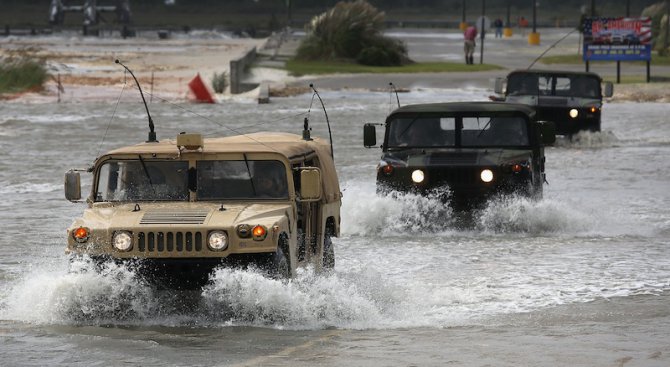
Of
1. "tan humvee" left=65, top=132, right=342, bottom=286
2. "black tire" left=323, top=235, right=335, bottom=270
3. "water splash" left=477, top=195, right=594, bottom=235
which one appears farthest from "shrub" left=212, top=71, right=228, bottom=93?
"tan humvee" left=65, top=132, right=342, bottom=286

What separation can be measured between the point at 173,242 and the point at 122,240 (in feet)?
1.19

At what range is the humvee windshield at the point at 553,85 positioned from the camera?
2942 cm

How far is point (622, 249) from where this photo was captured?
17094mm

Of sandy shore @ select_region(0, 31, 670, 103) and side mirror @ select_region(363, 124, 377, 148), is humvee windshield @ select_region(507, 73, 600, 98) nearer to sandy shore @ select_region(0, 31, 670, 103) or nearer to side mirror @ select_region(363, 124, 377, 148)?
sandy shore @ select_region(0, 31, 670, 103)

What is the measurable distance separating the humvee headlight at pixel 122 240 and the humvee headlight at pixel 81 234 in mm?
221

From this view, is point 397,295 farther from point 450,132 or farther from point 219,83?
point 219,83

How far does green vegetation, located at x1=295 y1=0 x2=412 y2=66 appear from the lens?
200ft

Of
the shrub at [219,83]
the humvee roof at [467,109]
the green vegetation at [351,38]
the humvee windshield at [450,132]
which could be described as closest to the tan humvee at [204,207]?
the humvee windshield at [450,132]

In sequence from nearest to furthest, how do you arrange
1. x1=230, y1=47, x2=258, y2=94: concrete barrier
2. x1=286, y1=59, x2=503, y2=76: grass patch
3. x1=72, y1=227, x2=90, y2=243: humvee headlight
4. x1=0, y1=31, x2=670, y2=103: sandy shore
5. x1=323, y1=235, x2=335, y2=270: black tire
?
x1=72, y1=227, x2=90, y2=243: humvee headlight
x1=323, y1=235, x2=335, y2=270: black tire
x1=0, y1=31, x2=670, y2=103: sandy shore
x1=230, y1=47, x2=258, y2=94: concrete barrier
x1=286, y1=59, x2=503, y2=76: grass patch

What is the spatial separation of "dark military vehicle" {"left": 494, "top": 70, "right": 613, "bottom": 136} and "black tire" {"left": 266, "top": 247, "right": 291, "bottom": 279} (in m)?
17.9

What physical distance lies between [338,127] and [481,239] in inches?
702

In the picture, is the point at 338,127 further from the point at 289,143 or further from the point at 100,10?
the point at 100,10

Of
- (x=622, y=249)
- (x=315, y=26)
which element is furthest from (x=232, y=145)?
(x=315, y=26)

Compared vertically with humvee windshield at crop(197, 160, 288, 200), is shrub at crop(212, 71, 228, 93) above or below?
below
